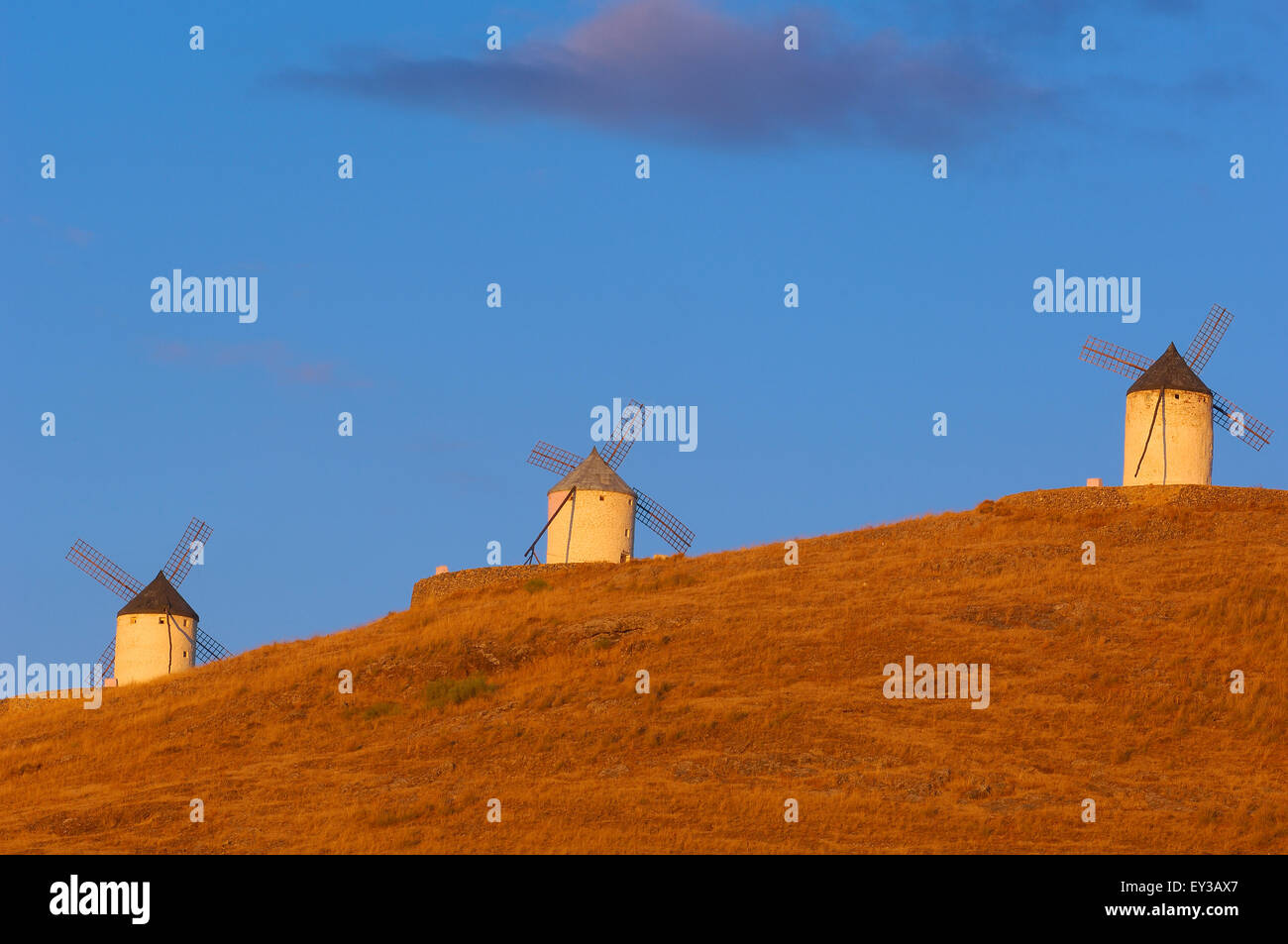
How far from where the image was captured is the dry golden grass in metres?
25.5

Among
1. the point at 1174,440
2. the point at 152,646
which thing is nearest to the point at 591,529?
the point at 1174,440

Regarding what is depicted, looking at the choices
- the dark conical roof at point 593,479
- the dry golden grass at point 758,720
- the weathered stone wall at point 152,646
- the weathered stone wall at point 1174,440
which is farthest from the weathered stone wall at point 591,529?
the weathered stone wall at point 152,646

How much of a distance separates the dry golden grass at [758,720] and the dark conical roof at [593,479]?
345 inches

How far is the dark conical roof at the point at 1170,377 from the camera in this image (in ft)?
156

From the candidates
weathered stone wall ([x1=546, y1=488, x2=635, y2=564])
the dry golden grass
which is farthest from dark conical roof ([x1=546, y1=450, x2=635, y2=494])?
the dry golden grass

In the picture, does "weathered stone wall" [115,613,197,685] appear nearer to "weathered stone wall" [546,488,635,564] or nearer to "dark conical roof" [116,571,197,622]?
"dark conical roof" [116,571,197,622]

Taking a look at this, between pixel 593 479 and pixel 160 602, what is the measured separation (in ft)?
64.0

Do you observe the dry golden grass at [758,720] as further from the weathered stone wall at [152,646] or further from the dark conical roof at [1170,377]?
the weathered stone wall at [152,646]

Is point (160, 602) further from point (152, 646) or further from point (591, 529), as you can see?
point (591, 529)

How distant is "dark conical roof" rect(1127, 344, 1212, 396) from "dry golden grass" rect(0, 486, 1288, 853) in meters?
4.48

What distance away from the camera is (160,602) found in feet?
201
